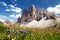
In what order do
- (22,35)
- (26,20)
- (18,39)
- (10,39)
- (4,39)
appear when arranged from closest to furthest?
1. (10,39)
2. (4,39)
3. (18,39)
4. (22,35)
5. (26,20)

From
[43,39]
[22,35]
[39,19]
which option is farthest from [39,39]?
[39,19]

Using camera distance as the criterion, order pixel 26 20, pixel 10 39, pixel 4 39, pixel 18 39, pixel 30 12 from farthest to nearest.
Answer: pixel 26 20 < pixel 30 12 < pixel 18 39 < pixel 4 39 < pixel 10 39

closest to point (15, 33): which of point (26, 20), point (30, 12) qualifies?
point (30, 12)

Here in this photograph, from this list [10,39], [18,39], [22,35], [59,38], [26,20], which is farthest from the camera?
[26,20]

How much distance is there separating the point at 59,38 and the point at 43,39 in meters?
0.81

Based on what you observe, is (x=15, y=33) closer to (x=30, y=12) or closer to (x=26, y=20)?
(x=30, y=12)

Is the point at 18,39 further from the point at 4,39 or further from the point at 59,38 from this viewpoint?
the point at 59,38

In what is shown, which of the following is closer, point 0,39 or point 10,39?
point 10,39

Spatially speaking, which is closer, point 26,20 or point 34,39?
point 34,39

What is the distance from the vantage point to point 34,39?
4371 mm

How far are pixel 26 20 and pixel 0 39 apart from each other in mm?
78358

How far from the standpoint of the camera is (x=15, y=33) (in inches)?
191

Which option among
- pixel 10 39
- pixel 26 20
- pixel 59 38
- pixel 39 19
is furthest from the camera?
pixel 39 19

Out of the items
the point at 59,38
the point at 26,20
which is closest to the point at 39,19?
the point at 26,20
